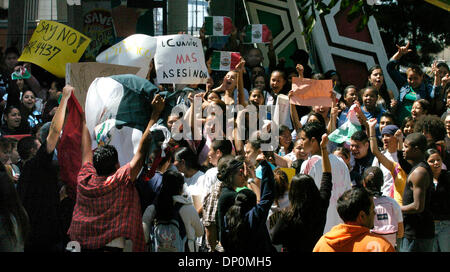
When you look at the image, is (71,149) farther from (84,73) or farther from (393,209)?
(393,209)

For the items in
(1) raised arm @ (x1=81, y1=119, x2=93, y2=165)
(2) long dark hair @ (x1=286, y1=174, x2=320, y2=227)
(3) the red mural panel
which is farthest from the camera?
(3) the red mural panel

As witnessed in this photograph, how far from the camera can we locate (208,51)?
11.2m

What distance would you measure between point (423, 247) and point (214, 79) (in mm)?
4655

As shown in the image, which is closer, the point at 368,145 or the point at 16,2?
the point at 368,145

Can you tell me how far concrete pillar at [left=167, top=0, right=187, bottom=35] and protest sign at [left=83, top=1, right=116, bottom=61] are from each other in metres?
1.05

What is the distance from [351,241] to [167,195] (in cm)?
212

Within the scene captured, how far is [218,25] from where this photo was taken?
37.7 ft

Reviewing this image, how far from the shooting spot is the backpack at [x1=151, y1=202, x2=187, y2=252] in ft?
21.6

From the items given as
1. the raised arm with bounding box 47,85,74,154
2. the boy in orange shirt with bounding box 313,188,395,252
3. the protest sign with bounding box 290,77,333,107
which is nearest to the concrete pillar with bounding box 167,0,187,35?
the protest sign with bounding box 290,77,333,107

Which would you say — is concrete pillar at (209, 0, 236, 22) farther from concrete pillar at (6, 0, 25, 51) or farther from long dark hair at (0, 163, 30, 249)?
long dark hair at (0, 163, 30, 249)

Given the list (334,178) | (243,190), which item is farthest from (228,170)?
(334,178)
